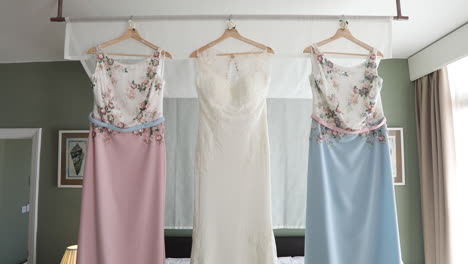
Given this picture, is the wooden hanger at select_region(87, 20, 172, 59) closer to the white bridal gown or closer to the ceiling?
the white bridal gown

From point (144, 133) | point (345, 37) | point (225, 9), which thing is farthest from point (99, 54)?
point (345, 37)

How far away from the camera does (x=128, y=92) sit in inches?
60.9

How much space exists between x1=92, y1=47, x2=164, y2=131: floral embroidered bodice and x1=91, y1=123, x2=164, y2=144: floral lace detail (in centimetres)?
3

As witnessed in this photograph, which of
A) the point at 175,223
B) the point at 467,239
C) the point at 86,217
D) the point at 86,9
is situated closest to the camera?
the point at 86,217

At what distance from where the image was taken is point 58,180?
320 cm

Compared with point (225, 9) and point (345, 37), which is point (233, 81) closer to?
point (345, 37)

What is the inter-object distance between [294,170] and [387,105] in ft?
4.08

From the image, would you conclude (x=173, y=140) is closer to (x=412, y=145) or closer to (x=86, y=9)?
(x=86, y=9)

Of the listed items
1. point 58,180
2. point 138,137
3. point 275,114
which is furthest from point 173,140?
point 138,137

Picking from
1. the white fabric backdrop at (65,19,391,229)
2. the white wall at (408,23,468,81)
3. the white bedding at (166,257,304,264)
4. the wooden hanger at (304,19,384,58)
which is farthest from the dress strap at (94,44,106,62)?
the white wall at (408,23,468,81)

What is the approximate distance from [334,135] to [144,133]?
36.8 inches

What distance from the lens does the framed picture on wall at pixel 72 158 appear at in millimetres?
3186

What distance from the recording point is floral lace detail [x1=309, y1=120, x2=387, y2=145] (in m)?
1.54

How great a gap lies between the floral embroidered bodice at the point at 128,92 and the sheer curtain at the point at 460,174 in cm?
262
